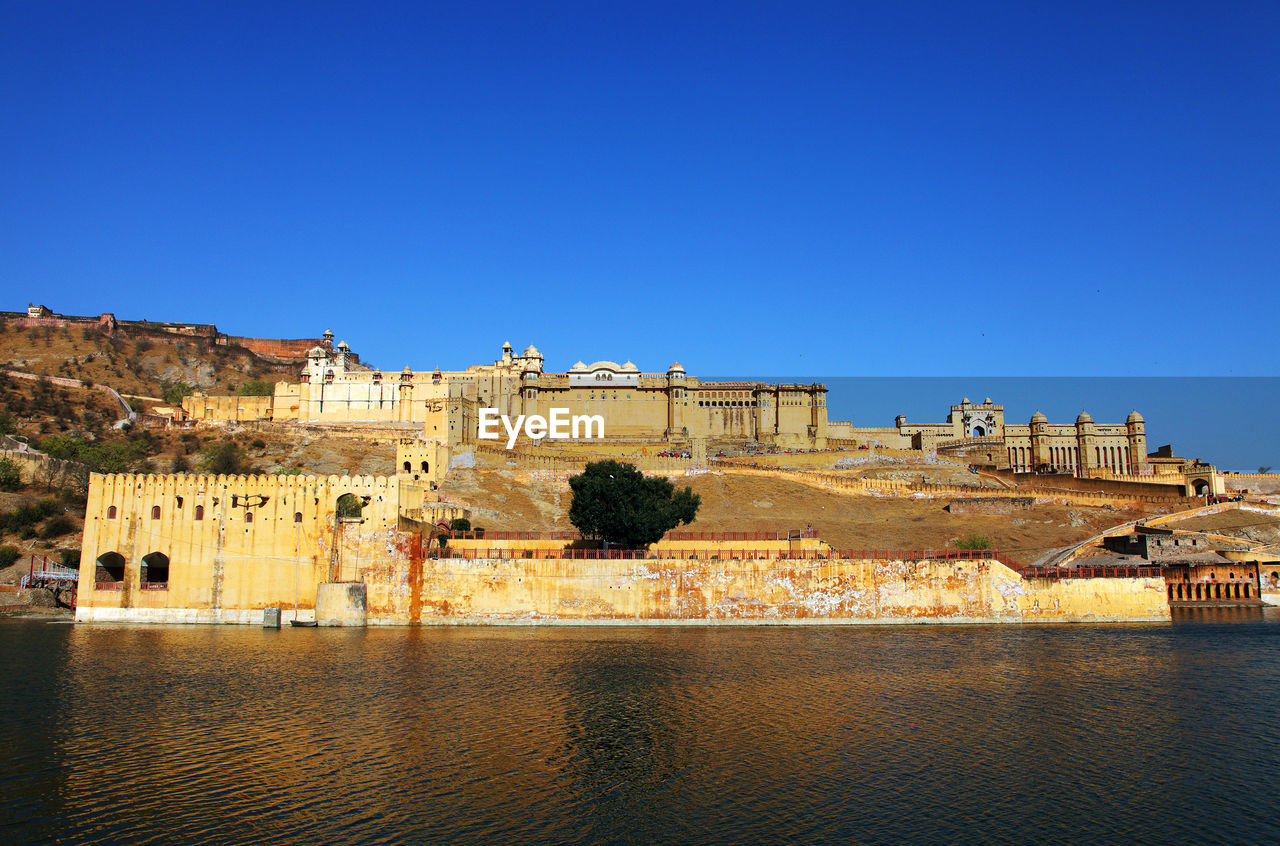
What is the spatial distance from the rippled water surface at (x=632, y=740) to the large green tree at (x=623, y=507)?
335 inches

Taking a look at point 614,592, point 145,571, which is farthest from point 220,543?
point 614,592

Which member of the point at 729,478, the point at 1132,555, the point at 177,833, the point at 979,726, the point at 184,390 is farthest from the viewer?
the point at 184,390

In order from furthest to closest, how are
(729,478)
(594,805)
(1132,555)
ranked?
(729,478)
(1132,555)
(594,805)

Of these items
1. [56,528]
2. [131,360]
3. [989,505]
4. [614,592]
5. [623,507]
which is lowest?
[614,592]

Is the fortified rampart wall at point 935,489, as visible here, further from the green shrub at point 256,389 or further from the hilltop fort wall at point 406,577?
the green shrub at point 256,389

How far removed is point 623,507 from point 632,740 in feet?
65.7

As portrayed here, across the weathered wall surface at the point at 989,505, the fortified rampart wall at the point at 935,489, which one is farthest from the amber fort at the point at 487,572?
the fortified rampart wall at the point at 935,489

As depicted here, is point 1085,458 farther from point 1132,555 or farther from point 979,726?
point 979,726

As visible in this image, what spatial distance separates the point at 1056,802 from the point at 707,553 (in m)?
21.8

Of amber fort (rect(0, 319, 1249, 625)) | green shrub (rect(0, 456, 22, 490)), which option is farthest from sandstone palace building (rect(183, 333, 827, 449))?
amber fort (rect(0, 319, 1249, 625))

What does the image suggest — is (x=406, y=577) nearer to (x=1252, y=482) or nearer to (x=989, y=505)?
(x=989, y=505)

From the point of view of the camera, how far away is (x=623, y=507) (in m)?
39.3

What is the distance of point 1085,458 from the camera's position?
270 feet

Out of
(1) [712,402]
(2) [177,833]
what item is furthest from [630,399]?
(2) [177,833]
